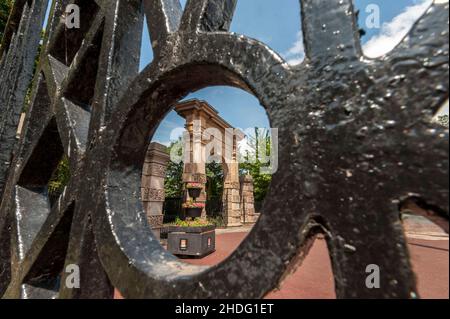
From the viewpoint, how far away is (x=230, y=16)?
0.73m

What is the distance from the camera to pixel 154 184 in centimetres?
698

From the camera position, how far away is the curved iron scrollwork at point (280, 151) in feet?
1.08

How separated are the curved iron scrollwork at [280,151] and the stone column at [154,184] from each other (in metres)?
6.05

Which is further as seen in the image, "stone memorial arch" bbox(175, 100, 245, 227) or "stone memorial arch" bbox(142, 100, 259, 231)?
"stone memorial arch" bbox(175, 100, 245, 227)

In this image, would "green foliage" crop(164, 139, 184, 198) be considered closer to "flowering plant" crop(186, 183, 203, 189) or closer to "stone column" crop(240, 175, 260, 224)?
"stone column" crop(240, 175, 260, 224)

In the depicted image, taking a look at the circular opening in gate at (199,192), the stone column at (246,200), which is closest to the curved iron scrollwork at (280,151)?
the circular opening in gate at (199,192)

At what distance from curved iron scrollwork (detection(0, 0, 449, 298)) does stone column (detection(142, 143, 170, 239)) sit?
6.05 m

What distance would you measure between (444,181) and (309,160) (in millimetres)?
164

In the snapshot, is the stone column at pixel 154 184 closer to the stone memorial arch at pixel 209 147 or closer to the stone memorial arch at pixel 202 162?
the stone memorial arch at pixel 202 162

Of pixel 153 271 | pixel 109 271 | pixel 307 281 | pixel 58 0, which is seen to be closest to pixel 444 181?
pixel 153 271

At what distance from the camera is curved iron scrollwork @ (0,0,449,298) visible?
0.33 m

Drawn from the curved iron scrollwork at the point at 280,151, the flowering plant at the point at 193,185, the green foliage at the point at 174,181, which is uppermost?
the green foliage at the point at 174,181

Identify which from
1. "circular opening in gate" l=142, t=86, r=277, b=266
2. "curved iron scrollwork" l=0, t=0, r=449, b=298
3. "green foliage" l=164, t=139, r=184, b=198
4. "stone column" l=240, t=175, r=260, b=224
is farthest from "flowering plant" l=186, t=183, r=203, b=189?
"green foliage" l=164, t=139, r=184, b=198

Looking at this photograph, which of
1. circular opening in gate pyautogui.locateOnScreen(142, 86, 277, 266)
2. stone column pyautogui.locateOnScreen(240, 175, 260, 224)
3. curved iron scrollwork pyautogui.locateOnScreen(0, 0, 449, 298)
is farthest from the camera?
stone column pyautogui.locateOnScreen(240, 175, 260, 224)
